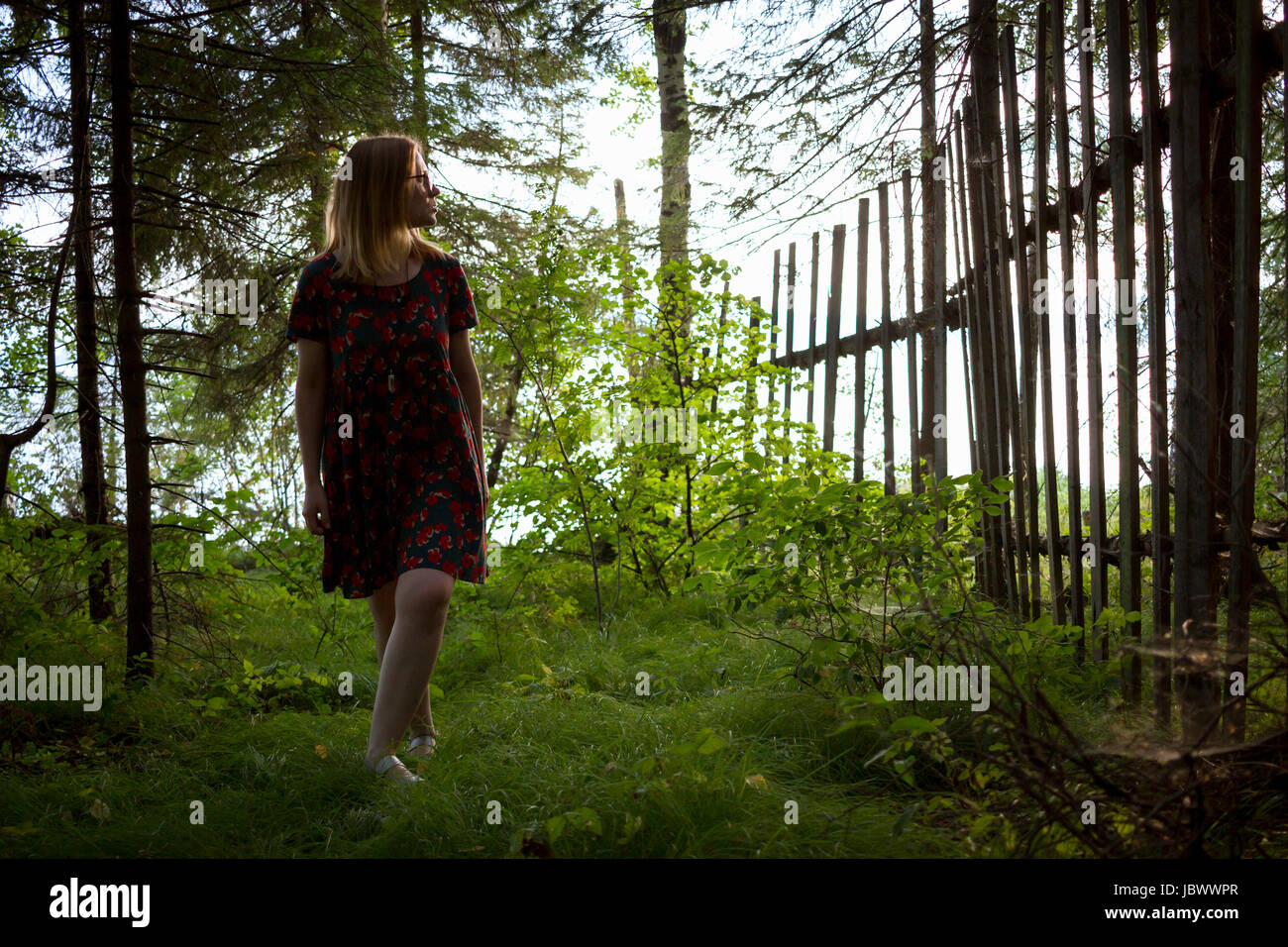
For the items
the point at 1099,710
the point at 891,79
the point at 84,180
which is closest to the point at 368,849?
the point at 1099,710

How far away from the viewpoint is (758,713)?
9.73ft

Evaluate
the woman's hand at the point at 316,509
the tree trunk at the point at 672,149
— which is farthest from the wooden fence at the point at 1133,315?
the tree trunk at the point at 672,149

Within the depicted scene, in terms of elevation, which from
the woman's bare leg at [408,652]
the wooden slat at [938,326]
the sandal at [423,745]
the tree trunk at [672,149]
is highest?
the tree trunk at [672,149]

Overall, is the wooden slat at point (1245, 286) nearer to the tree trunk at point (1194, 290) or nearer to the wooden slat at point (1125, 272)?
the tree trunk at point (1194, 290)

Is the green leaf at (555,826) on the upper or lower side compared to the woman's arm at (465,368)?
→ lower

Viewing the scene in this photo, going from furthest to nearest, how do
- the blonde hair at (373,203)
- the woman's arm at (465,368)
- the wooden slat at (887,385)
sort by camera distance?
Answer: the wooden slat at (887,385)
the woman's arm at (465,368)
the blonde hair at (373,203)

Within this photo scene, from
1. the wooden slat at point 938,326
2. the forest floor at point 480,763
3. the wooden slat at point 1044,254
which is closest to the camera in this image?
the forest floor at point 480,763

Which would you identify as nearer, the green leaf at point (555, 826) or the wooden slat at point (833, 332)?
the green leaf at point (555, 826)

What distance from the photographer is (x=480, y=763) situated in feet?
8.55

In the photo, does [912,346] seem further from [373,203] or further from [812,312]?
[373,203]

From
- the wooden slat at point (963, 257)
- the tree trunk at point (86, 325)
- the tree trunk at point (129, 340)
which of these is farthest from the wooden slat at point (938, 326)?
the tree trunk at point (86, 325)

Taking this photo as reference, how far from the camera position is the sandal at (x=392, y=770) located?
101 inches

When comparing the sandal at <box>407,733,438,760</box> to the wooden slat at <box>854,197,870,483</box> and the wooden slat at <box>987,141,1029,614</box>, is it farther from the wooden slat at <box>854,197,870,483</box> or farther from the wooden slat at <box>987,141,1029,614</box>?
the wooden slat at <box>854,197,870,483</box>

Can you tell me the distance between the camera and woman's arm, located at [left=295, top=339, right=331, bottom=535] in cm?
284
